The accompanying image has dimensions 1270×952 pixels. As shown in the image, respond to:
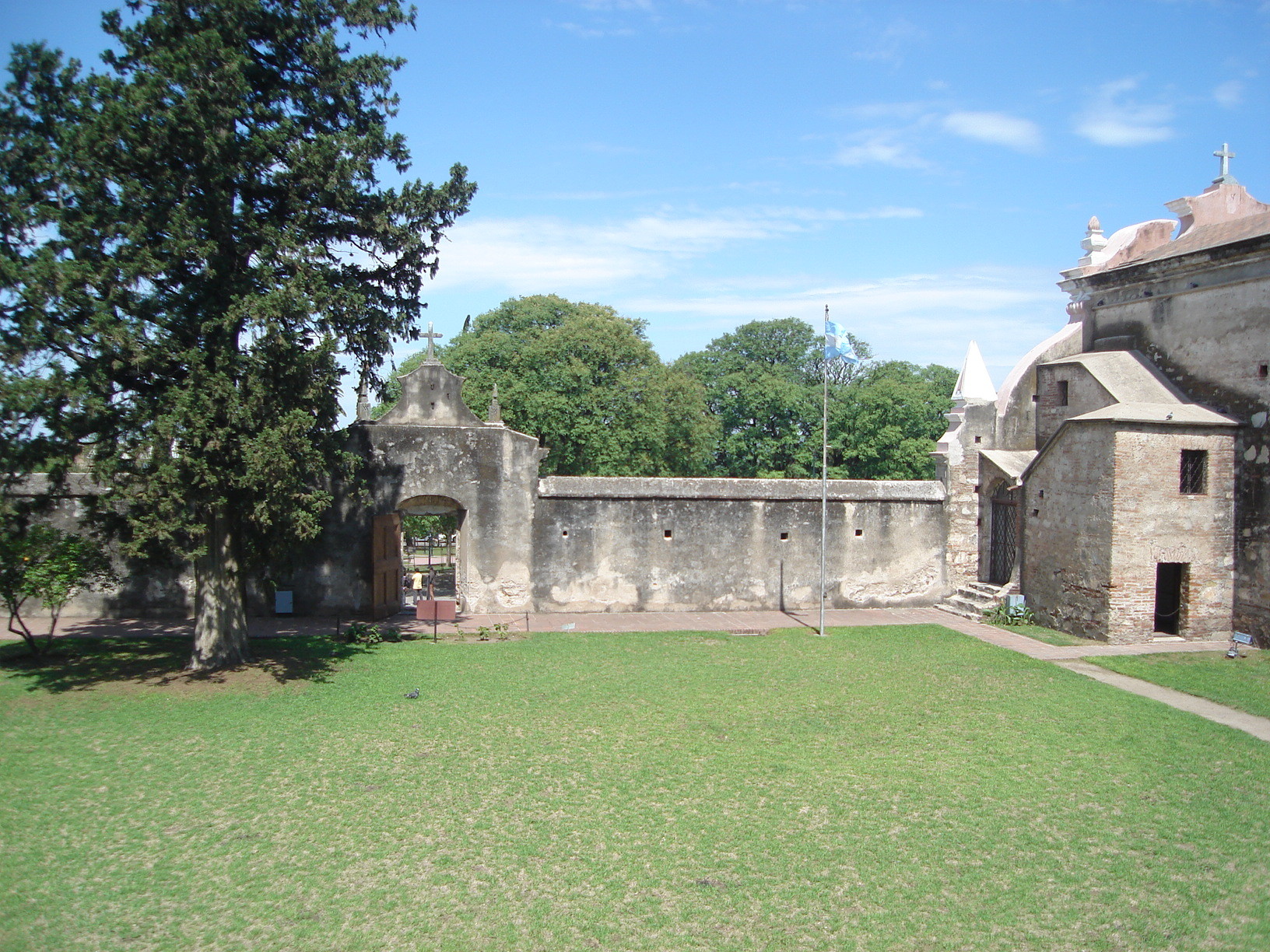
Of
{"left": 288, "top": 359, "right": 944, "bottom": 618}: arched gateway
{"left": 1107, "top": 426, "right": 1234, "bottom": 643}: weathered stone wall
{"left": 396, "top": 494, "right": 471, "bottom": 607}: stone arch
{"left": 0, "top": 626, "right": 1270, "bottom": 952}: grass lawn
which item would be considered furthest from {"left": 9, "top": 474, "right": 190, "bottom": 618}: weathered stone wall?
{"left": 1107, "top": 426, "right": 1234, "bottom": 643}: weathered stone wall

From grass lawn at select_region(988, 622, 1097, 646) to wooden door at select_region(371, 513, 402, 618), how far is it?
44.4ft

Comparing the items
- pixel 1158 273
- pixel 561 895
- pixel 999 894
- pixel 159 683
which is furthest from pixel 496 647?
pixel 1158 273

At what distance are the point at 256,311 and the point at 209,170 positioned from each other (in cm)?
227

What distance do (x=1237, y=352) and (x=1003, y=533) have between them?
20.1ft

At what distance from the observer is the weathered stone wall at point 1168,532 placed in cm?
1705

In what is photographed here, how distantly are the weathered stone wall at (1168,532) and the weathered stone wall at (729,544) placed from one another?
4.74 metres

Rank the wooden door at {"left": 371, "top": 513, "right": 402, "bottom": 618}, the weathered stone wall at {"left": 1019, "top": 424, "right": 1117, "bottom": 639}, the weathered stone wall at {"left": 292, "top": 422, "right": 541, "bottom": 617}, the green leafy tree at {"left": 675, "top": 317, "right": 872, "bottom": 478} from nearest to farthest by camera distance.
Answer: the weathered stone wall at {"left": 1019, "top": 424, "right": 1117, "bottom": 639}, the wooden door at {"left": 371, "top": 513, "right": 402, "bottom": 618}, the weathered stone wall at {"left": 292, "top": 422, "right": 541, "bottom": 617}, the green leafy tree at {"left": 675, "top": 317, "right": 872, "bottom": 478}

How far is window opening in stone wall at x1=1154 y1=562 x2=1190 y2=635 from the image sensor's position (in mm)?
17719

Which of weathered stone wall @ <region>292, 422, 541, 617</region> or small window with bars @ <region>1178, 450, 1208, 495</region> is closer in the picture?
small window with bars @ <region>1178, 450, 1208, 495</region>

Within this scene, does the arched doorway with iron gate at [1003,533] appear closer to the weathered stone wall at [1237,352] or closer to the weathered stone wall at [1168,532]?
the weathered stone wall at [1168,532]

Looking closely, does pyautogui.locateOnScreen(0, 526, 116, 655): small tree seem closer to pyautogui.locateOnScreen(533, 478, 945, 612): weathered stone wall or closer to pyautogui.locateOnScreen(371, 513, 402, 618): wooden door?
pyautogui.locateOnScreen(371, 513, 402, 618): wooden door

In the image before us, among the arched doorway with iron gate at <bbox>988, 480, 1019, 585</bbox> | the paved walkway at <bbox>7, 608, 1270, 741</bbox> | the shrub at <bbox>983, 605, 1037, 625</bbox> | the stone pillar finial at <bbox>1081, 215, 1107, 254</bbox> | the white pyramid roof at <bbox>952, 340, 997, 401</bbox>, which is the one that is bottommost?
the paved walkway at <bbox>7, 608, 1270, 741</bbox>

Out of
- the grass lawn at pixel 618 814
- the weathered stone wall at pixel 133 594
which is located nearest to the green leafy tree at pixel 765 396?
the weathered stone wall at pixel 133 594

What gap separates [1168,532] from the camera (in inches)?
680
